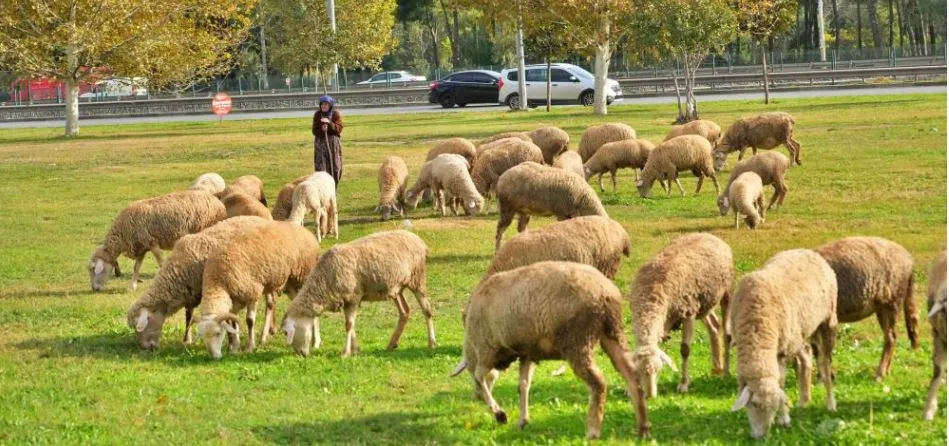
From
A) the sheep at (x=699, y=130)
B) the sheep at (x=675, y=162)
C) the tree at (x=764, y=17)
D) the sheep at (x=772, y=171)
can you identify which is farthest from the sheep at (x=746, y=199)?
the tree at (x=764, y=17)

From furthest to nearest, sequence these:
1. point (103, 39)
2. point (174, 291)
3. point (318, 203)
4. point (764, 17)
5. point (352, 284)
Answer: point (764, 17), point (103, 39), point (318, 203), point (174, 291), point (352, 284)

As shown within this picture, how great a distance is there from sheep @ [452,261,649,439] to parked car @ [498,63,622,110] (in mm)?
42889

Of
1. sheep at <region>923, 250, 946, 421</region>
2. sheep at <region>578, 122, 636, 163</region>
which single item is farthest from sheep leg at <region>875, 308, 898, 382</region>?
sheep at <region>578, 122, 636, 163</region>

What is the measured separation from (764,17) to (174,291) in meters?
35.3

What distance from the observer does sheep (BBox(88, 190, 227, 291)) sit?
16.3 m

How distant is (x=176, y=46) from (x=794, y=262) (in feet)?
126

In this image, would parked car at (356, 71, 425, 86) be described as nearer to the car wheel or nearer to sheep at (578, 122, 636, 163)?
the car wheel

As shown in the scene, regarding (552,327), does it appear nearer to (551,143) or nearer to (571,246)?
(571,246)

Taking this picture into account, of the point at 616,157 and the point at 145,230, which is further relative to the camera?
the point at 616,157

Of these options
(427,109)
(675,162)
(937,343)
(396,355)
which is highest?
(427,109)

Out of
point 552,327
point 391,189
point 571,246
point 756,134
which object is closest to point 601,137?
point 756,134

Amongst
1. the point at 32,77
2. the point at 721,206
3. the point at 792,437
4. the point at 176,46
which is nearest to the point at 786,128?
the point at 721,206

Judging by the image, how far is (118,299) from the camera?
15586 millimetres

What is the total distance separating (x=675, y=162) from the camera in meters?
22.8
